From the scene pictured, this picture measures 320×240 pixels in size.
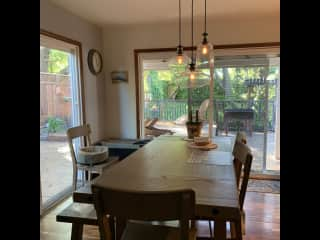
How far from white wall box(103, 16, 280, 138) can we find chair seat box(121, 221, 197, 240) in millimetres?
2758

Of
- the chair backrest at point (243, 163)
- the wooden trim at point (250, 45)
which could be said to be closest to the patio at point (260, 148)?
the wooden trim at point (250, 45)

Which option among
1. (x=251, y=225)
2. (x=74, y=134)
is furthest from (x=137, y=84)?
(x=251, y=225)

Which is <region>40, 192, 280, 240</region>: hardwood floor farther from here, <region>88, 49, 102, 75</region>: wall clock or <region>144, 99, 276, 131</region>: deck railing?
<region>88, 49, 102, 75</region>: wall clock

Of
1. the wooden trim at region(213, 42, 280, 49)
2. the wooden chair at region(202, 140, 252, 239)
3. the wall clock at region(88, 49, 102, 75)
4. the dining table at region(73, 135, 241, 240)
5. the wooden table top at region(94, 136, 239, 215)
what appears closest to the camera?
the dining table at region(73, 135, 241, 240)

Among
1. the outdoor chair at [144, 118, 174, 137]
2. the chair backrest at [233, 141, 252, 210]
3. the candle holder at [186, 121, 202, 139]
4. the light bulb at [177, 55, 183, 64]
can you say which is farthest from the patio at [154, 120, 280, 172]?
Result: the chair backrest at [233, 141, 252, 210]

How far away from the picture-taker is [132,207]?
3.61ft

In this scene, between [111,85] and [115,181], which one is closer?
[115,181]

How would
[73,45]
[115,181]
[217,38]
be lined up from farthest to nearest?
[217,38], [73,45], [115,181]

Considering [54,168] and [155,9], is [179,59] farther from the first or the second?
[54,168]

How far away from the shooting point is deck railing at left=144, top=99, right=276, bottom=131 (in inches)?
157
